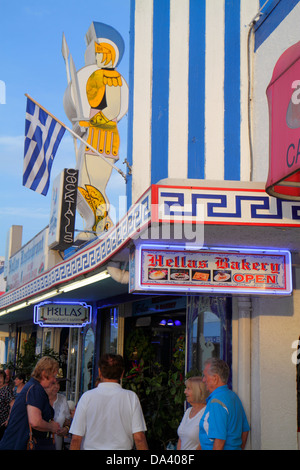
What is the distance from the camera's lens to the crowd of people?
4.95 meters

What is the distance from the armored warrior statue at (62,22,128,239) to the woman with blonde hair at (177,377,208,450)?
9.16 metres

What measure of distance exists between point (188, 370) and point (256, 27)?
5004 mm

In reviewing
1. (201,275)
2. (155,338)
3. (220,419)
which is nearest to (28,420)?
(220,419)

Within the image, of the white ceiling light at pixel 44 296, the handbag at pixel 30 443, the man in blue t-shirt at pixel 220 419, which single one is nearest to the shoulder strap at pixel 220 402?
the man in blue t-shirt at pixel 220 419

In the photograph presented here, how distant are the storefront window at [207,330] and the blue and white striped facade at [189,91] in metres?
1.83

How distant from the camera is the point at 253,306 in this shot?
7.20 m

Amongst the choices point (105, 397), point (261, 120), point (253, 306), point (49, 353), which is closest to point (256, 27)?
point (261, 120)

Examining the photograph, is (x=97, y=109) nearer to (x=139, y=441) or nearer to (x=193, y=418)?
(x=193, y=418)

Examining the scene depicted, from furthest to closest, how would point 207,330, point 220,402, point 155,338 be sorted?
1. point 155,338
2. point 207,330
3. point 220,402

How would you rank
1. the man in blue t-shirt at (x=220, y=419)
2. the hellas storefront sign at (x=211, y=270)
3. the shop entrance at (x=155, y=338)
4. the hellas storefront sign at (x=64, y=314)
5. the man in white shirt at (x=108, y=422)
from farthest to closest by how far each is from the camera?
the hellas storefront sign at (x=64, y=314) < the shop entrance at (x=155, y=338) < the hellas storefront sign at (x=211, y=270) < the man in blue t-shirt at (x=220, y=419) < the man in white shirt at (x=108, y=422)

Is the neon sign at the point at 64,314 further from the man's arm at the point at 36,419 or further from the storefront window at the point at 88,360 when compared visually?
the man's arm at the point at 36,419

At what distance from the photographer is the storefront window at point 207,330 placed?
7629 mm

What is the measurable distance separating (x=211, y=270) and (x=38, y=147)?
23.8 ft

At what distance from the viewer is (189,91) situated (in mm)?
8805
